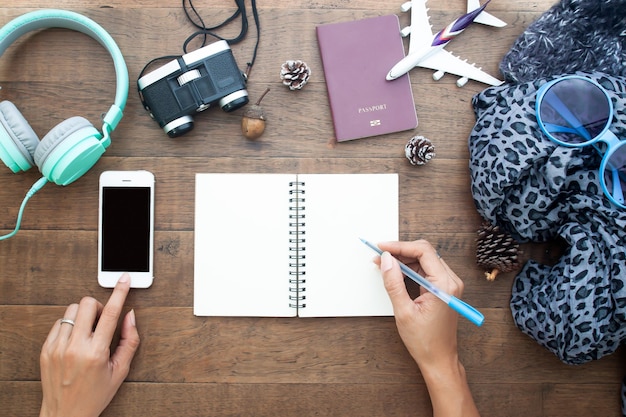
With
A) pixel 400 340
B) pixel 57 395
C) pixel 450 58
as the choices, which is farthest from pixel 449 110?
pixel 57 395

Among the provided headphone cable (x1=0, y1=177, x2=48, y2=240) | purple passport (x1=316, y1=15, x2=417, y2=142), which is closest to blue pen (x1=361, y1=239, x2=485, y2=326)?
purple passport (x1=316, y1=15, x2=417, y2=142)

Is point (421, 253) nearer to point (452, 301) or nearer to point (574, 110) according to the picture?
point (452, 301)

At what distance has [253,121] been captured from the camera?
2.61ft

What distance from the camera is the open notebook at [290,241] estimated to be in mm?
828

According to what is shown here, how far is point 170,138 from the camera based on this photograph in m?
0.83

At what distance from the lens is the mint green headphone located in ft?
2.41

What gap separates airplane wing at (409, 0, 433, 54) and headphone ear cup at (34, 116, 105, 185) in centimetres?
60

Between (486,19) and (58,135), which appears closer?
(58,135)

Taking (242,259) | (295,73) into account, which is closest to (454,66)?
(295,73)

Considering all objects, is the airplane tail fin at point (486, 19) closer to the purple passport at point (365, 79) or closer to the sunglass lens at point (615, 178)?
the purple passport at point (365, 79)

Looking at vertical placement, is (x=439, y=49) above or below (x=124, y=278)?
above

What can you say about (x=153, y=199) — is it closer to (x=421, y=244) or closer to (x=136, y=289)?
(x=136, y=289)

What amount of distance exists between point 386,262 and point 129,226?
481mm

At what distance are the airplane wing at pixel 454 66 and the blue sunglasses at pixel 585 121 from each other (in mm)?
113
